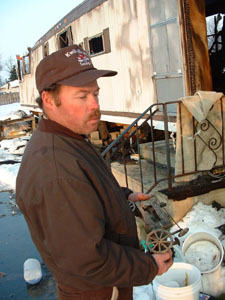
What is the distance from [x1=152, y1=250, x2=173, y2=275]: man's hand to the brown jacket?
0.19 feet

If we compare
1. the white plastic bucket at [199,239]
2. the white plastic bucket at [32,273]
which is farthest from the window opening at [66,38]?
the white plastic bucket at [199,239]

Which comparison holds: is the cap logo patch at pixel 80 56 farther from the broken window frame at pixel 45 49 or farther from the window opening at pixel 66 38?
the broken window frame at pixel 45 49

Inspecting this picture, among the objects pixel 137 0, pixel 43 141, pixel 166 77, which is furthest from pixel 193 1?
pixel 43 141

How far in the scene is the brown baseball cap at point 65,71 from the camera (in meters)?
1.60

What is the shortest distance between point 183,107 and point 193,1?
76.5 inches

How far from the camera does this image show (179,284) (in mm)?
2994

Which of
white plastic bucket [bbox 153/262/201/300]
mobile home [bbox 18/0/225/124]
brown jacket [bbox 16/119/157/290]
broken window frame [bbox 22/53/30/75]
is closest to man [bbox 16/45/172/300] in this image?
brown jacket [bbox 16/119/157/290]

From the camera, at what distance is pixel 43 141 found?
1.56 meters

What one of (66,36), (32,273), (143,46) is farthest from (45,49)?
(32,273)

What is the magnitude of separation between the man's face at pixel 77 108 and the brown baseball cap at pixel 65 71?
5 cm

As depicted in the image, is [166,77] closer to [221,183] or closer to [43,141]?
[221,183]

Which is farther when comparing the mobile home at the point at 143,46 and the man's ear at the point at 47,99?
the mobile home at the point at 143,46

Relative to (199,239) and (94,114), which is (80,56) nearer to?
(94,114)

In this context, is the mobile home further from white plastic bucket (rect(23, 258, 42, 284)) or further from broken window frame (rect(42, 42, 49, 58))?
white plastic bucket (rect(23, 258, 42, 284))
